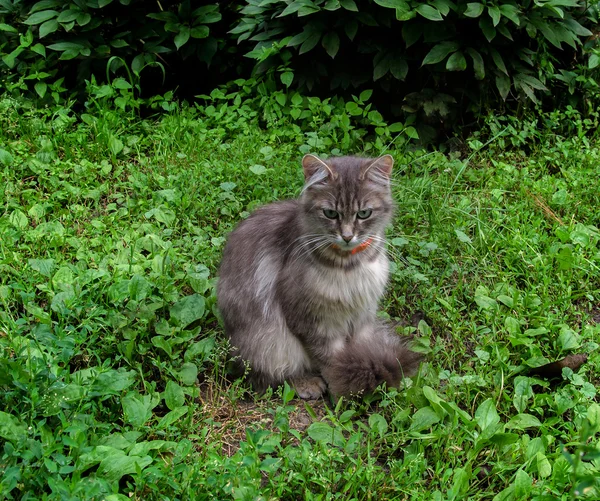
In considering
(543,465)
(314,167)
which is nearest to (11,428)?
(314,167)

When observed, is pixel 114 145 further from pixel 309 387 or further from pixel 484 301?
pixel 484 301

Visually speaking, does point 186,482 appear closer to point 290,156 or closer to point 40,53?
point 290,156

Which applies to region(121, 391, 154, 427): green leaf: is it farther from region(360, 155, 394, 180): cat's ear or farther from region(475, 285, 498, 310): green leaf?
region(475, 285, 498, 310): green leaf

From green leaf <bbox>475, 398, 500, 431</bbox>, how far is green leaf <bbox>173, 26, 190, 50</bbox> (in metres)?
3.90

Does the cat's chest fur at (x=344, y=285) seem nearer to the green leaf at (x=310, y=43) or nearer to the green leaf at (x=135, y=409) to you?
the green leaf at (x=135, y=409)

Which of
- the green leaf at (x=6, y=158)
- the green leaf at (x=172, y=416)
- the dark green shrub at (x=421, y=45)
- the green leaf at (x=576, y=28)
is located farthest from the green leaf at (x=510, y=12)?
the green leaf at (x=6, y=158)

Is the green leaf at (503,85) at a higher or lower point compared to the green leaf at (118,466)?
higher

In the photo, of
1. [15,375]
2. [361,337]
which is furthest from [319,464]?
[15,375]

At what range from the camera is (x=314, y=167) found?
328 centimetres

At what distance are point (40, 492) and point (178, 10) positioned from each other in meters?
4.42

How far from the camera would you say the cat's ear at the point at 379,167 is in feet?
10.6

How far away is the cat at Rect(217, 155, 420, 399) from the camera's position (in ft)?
10.4

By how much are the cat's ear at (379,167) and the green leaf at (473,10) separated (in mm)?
2019

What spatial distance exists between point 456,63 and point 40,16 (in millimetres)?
3450
